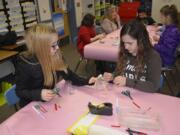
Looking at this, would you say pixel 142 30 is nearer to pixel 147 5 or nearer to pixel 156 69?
pixel 156 69

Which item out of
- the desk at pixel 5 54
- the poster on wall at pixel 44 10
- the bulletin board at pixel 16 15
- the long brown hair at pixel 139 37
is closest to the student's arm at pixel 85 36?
the desk at pixel 5 54

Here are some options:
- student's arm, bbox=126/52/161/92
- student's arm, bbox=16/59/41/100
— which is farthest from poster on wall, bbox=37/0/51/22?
student's arm, bbox=126/52/161/92

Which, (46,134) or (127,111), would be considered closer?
(46,134)

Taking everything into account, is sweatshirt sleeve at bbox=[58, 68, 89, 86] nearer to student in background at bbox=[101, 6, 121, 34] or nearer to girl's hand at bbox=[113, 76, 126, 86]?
girl's hand at bbox=[113, 76, 126, 86]

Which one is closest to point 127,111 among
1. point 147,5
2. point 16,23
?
point 16,23

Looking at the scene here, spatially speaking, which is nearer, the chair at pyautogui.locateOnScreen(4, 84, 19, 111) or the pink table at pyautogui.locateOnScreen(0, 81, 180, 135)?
the pink table at pyautogui.locateOnScreen(0, 81, 180, 135)

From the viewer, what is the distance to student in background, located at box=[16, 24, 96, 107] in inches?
58.3

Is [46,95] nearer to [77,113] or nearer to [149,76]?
[77,113]

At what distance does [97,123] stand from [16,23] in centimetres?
320

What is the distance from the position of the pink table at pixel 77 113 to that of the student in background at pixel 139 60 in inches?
2.7

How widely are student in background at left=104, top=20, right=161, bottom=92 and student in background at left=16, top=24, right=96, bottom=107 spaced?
314 millimetres

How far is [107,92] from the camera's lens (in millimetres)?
1513

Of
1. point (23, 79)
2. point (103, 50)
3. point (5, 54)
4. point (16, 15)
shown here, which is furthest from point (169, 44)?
point (16, 15)

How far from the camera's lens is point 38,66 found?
1.57 metres
